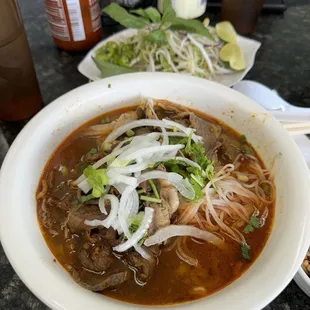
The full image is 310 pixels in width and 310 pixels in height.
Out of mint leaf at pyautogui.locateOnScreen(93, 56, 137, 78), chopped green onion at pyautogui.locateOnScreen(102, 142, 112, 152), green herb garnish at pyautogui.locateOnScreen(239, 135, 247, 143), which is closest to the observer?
chopped green onion at pyautogui.locateOnScreen(102, 142, 112, 152)

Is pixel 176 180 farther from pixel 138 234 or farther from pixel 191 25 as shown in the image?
pixel 191 25

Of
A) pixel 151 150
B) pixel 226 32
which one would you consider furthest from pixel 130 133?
pixel 226 32

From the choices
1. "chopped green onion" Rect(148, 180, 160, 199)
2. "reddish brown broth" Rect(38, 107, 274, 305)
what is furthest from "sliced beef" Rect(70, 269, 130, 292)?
"chopped green onion" Rect(148, 180, 160, 199)

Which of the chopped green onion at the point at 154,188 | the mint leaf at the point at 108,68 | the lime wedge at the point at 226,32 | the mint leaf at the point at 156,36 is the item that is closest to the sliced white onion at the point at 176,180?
the chopped green onion at the point at 154,188

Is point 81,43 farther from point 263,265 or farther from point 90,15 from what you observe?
point 263,265

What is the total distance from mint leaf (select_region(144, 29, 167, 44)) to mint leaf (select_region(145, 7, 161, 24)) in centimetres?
6

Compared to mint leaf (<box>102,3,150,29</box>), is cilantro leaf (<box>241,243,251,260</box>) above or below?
below

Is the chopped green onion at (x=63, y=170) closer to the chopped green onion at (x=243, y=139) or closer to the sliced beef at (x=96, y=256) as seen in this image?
the sliced beef at (x=96, y=256)

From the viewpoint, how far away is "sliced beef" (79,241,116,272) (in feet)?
3.67

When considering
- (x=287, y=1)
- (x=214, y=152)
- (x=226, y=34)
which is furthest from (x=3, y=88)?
(x=287, y=1)

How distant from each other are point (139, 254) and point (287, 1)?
2002mm

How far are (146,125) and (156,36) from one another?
675 millimetres

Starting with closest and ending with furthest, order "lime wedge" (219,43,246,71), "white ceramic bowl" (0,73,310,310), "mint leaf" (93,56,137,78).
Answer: "white ceramic bowl" (0,73,310,310) → "mint leaf" (93,56,137,78) → "lime wedge" (219,43,246,71)

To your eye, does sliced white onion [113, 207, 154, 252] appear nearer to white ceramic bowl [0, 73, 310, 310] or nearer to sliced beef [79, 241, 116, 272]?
sliced beef [79, 241, 116, 272]
